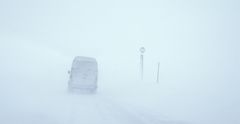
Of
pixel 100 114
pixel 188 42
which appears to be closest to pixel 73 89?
pixel 100 114

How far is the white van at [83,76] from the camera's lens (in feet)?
66.2

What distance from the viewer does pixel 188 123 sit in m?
12.2

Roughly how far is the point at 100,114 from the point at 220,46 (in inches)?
3252

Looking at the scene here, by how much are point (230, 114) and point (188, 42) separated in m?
101

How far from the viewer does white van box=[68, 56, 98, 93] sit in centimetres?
2017

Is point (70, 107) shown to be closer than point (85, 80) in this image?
Yes

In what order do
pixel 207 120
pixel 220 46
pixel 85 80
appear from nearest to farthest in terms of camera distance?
pixel 207 120 → pixel 85 80 → pixel 220 46

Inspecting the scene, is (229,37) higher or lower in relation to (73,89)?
higher

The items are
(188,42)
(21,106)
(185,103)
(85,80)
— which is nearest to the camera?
(21,106)

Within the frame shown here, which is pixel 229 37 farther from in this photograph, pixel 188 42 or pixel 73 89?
pixel 73 89

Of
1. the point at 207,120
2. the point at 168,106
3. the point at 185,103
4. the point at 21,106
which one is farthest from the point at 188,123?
the point at 21,106

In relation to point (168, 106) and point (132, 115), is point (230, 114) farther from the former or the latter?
point (132, 115)

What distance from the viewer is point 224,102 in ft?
61.4

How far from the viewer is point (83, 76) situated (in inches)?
800
